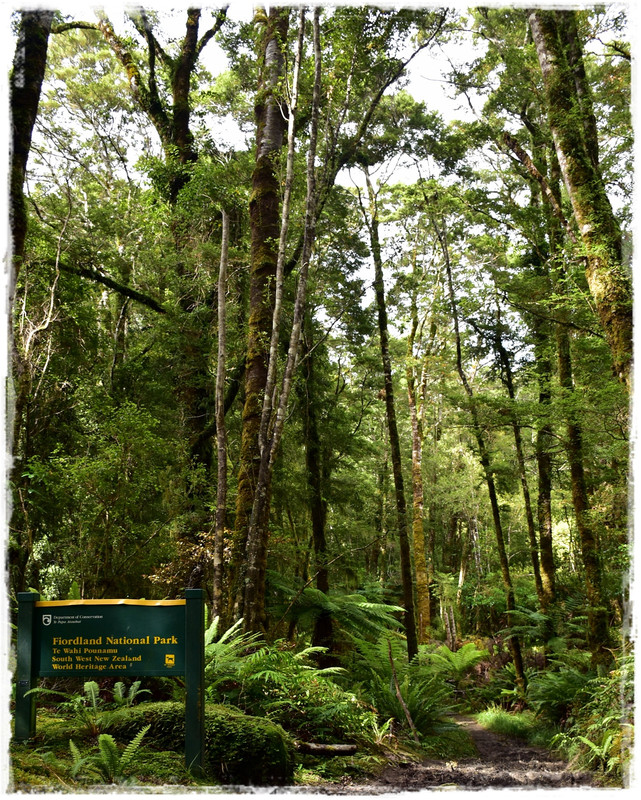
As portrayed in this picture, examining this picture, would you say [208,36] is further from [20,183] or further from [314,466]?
[314,466]

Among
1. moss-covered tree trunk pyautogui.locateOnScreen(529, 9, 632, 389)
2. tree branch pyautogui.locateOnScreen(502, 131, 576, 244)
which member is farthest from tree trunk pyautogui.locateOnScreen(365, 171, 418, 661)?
moss-covered tree trunk pyautogui.locateOnScreen(529, 9, 632, 389)

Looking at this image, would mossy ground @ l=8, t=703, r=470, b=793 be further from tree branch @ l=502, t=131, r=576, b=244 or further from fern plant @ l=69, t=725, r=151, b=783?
tree branch @ l=502, t=131, r=576, b=244

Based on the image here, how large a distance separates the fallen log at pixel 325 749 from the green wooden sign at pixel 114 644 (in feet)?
5.13

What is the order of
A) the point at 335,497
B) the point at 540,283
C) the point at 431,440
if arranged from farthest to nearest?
the point at 431,440 → the point at 335,497 → the point at 540,283

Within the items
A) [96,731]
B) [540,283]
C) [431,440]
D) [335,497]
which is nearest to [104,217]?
[335,497]

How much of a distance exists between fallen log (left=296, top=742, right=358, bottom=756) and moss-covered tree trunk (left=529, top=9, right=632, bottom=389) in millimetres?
4496

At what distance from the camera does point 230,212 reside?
33.9 ft

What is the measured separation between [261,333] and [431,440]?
22.1m

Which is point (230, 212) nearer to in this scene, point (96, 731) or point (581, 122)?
point (581, 122)

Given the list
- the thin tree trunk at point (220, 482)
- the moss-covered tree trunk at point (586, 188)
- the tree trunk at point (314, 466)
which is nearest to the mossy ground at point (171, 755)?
the thin tree trunk at point (220, 482)

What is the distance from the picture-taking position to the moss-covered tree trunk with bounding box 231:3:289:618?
7.67 meters

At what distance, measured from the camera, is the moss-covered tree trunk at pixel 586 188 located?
554 cm

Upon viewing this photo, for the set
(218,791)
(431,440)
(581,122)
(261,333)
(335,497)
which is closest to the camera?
(218,791)

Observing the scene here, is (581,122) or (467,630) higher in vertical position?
(581,122)
